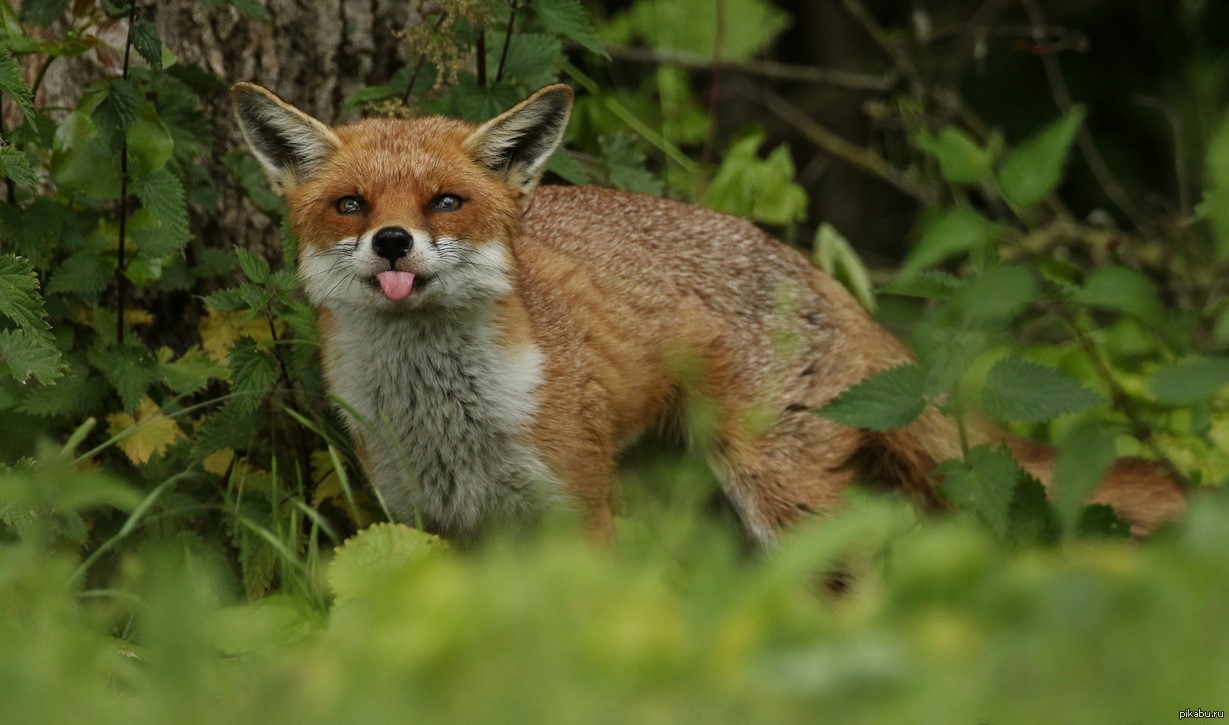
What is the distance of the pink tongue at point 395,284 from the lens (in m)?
4.01

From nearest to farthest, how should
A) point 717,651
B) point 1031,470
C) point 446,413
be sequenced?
point 717,651 < point 446,413 < point 1031,470

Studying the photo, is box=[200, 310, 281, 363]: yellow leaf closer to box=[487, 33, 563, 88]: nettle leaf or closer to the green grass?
box=[487, 33, 563, 88]: nettle leaf

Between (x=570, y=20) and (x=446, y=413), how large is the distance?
1.39 meters

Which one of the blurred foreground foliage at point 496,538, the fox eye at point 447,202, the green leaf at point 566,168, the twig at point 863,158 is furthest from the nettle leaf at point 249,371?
the twig at point 863,158

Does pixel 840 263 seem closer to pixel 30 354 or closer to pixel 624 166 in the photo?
pixel 624 166

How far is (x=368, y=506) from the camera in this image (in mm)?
4734

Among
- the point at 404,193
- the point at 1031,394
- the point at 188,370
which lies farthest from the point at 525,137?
the point at 1031,394

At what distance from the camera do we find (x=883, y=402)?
391cm

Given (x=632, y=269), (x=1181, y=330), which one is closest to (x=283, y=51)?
(x=632, y=269)

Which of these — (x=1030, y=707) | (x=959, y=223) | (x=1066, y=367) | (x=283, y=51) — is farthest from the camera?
(x=1066, y=367)

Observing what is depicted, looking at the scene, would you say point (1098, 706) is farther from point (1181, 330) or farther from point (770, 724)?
point (1181, 330)

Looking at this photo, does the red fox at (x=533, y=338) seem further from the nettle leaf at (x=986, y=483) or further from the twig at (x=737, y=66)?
the twig at (x=737, y=66)

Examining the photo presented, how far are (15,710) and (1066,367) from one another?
4.85 meters

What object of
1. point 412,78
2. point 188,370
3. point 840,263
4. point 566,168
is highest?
point 412,78
